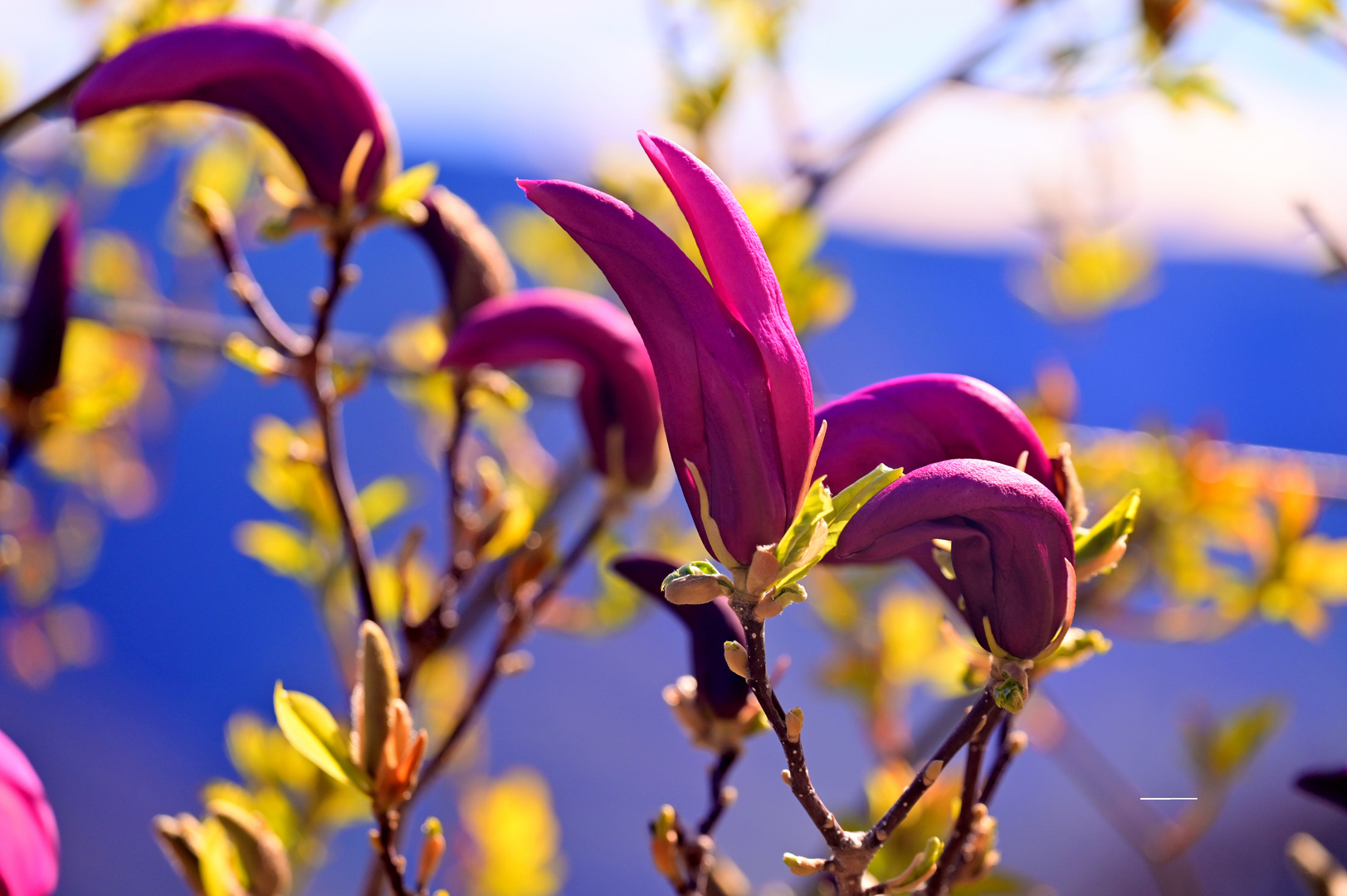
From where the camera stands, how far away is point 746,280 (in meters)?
0.21

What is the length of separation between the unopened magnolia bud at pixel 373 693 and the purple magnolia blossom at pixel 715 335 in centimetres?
10

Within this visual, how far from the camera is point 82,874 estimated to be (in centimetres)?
141

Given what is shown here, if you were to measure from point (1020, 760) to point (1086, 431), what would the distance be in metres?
0.83

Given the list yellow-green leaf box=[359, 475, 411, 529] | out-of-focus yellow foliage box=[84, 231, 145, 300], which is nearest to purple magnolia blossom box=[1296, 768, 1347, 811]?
yellow-green leaf box=[359, 475, 411, 529]

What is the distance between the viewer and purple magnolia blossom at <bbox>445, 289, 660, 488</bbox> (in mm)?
354

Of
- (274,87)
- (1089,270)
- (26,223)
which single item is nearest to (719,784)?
(274,87)

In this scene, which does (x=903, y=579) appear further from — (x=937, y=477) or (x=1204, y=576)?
(x=937, y=477)

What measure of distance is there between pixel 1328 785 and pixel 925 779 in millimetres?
141

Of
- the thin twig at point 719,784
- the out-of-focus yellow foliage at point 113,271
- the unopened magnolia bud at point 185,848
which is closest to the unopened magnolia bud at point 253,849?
the unopened magnolia bud at point 185,848

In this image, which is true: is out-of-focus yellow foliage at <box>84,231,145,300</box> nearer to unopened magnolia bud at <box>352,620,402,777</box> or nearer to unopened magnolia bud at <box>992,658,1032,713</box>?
unopened magnolia bud at <box>352,620,402,777</box>

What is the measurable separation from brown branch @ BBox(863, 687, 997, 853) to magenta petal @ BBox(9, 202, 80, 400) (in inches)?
14.4

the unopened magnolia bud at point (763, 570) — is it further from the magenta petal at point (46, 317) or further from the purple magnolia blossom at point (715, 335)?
the magenta petal at point (46, 317)

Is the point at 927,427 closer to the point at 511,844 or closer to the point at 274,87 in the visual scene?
the point at 274,87

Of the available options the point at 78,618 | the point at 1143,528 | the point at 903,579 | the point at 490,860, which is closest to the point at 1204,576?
the point at 1143,528
